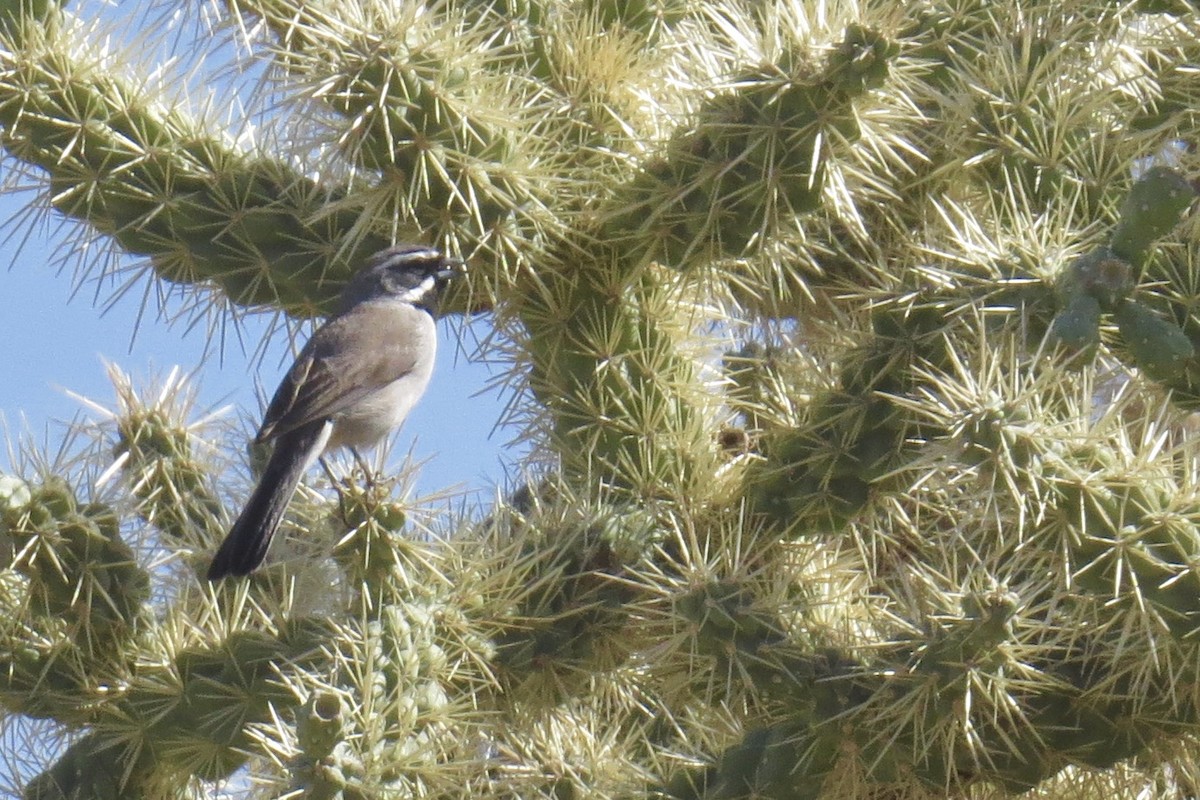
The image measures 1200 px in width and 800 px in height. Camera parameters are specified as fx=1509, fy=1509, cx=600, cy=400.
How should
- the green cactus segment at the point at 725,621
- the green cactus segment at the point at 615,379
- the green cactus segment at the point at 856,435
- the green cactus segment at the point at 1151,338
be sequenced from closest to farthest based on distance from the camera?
the green cactus segment at the point at 1151,338 → the green cactus segment at the point at 725,621 → the green cactus segment at the point at 856,435 → the green cactus segment at the point at 615,379

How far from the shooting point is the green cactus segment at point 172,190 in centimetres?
308

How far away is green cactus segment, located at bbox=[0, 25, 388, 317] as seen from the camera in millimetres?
3080

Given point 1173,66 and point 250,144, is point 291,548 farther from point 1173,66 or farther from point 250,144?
point 1173,66

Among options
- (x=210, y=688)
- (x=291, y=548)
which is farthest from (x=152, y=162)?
(x=210, y=688)

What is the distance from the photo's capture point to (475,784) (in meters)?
3.04

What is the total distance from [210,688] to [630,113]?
148 cm

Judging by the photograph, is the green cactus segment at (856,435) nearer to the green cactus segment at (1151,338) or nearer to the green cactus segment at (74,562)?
the green cactus segment at (1151,338)

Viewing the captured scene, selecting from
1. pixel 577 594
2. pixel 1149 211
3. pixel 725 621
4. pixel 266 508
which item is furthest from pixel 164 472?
pixel 1149 211

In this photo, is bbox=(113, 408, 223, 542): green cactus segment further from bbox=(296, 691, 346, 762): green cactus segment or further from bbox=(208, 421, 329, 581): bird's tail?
bbox=(296, 691, 346, 762): green cactus segment

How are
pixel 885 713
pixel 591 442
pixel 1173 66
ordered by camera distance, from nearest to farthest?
pixel 885 713 → pixel 1173 66 → pixel 591 442

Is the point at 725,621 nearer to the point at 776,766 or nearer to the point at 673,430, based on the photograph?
the point at 776,766

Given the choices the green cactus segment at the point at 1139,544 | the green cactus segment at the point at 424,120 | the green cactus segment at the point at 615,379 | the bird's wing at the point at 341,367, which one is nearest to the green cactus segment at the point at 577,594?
the green cactus segment at the point at 615,379

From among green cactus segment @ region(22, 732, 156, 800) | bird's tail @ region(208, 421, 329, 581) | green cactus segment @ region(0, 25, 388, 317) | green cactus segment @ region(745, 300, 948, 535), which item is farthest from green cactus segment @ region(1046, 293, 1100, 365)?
green cactus segment @ region(22, 732, 156, 800)

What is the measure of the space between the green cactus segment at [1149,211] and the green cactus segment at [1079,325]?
0.32 ft
